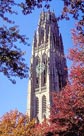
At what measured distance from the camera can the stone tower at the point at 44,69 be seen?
2818 inches

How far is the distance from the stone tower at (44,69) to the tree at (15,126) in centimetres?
3044

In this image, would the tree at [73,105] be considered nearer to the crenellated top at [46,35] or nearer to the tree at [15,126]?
the tree at [15,126]

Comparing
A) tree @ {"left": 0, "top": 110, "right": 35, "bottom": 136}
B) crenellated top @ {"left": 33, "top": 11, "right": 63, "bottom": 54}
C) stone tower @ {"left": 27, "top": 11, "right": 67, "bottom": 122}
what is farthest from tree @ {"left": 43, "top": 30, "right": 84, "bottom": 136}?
crenellated top @ {"left": 33, "top": 11, "right": 63, "bottom": 54}

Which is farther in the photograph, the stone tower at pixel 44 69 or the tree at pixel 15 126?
the stone tower at pixel 44 69

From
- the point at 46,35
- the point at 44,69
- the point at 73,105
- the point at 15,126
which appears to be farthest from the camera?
the point at 46,35

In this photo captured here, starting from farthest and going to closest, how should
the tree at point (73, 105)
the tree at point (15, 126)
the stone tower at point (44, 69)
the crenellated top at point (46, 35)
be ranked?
the crenellated top at point (46, 35)
the stone tower at point (44, 69)
the tree at point (15, 126)
the tree at point (73, 105)

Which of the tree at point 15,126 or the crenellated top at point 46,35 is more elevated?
the crenellated top at point 46,35

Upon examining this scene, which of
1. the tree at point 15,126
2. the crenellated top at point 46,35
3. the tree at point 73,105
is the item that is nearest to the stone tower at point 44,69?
the crenellated top at point 46,35

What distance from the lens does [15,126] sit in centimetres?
3319

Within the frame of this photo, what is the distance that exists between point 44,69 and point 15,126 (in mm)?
43593

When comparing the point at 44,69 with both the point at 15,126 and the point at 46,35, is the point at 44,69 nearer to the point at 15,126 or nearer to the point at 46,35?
the point at 46,35

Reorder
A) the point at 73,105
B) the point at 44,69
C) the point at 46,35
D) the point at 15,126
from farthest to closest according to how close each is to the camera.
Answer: the point at 46,35, the point at 44,69, the point at 15,126, the point at 73,105

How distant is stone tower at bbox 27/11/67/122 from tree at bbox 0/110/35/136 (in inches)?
1198

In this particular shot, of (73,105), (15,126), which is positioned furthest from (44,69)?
(73,105)
